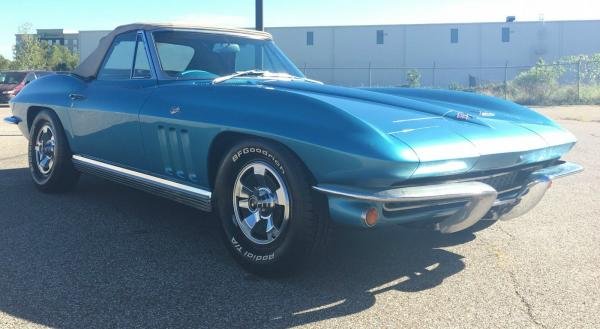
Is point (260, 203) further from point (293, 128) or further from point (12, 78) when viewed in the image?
point (12, 78)

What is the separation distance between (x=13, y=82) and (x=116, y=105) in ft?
71.8

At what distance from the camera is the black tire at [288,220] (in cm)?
290

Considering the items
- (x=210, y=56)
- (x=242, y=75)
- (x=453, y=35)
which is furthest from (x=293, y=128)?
(x=453, y=35)

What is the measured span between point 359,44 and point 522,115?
43.9 metres

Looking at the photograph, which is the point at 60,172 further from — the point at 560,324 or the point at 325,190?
the point at 560,324

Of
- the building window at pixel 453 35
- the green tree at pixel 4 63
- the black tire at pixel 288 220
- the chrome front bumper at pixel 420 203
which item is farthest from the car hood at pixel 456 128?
the green tree at pixel 4 63

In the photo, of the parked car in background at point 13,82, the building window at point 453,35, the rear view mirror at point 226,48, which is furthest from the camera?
the building window at point 453,35

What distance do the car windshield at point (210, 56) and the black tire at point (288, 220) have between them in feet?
3.51

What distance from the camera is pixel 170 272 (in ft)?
10.7

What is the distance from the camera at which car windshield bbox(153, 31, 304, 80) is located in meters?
4.16

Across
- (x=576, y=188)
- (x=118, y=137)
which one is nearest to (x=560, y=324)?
(x=118, y=137)

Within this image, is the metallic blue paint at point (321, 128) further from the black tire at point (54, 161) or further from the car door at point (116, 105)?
the black tire at point (54, 161)

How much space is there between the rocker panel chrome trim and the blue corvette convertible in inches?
0.4

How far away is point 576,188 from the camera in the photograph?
19.8 ft
